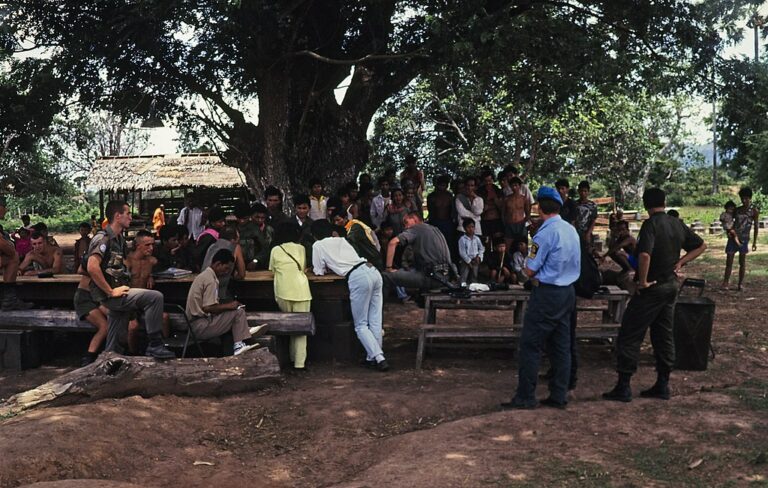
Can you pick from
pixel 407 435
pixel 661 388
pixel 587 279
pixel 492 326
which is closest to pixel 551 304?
pixel 661 388

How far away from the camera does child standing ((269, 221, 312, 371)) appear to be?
8.34 metres

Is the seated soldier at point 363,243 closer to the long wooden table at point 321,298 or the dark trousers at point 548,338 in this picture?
the long wooden table at point 321,298

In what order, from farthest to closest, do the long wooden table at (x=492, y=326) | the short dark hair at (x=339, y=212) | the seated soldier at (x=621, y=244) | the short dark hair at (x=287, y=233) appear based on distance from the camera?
the seated soldier at (x=621, y=244) < the short dark hair at (x=339, y=212) < the short dark hair at (x=287, y=233) < the long wooden table at (x=492, y=326)

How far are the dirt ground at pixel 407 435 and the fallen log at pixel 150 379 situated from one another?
141 mm

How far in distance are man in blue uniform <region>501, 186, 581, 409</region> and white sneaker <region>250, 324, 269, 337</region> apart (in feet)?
9.13

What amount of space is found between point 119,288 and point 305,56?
6.26 meters

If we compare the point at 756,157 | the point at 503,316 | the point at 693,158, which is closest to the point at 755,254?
the point at 503,316

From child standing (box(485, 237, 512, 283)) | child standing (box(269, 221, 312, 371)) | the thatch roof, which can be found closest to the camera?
child standing (box(269, 221, 312, 371))

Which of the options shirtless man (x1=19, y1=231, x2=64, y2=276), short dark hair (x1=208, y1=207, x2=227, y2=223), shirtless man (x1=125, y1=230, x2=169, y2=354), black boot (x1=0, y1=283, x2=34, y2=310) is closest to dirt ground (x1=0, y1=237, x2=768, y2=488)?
shirtless man (x1=125, y1=230, x2=169, y2=354)

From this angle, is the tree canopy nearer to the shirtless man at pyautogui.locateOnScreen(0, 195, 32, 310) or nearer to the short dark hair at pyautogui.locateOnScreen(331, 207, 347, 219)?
the short dark hair at pyautogui.locateOnScreen(331, 207, 347, 219)

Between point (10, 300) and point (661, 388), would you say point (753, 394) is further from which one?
point (10, 300)

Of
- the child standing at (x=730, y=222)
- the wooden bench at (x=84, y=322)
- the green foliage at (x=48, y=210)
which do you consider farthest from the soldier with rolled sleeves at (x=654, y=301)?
the green foliage at (x=48, y=210)

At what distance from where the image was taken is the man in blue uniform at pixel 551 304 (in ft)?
21.1

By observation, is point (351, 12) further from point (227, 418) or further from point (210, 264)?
point (227, 418)
